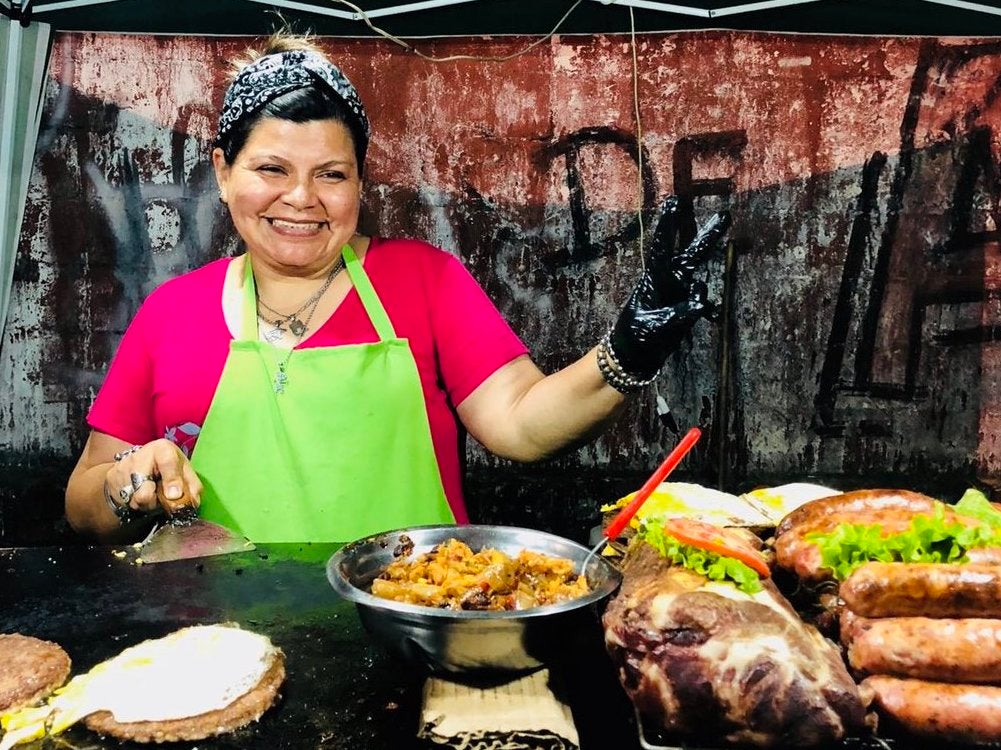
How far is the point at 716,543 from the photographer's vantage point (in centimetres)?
185

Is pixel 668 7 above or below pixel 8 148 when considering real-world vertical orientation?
above

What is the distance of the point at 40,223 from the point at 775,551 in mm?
5047

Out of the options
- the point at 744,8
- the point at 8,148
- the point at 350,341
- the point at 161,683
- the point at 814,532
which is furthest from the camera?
the point at 8,148

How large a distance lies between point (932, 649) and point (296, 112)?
2.52m

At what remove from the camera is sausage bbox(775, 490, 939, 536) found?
212 cm

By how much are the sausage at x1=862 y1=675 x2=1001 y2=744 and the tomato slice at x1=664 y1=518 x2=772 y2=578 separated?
1.21 ft

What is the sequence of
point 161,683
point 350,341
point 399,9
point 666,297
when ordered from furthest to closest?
point 399,9 < point 350,341 < point 666,297 < point 161,683

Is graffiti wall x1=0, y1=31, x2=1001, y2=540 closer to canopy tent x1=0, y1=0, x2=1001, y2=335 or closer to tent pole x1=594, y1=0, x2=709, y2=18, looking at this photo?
canopy tent x1=0, y1=0, x2=1001, y2=335

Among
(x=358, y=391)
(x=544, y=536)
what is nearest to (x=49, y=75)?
(x=358, y=391)

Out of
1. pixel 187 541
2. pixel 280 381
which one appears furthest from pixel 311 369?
pixel 187 541

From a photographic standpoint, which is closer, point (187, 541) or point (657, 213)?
point (187, 541)

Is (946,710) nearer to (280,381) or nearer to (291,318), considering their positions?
(280,381)

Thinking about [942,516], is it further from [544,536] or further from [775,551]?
[544,536]

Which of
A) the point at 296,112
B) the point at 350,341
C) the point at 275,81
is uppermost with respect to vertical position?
the point at 275,81
